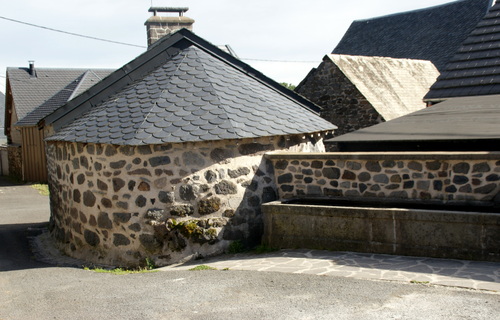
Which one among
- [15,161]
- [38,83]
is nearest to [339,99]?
[38,83]

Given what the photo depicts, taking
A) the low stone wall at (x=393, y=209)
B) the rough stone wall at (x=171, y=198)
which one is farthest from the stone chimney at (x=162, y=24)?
the low stone wall at (x=393, y=209)

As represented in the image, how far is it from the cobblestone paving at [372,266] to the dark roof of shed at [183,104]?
1.97m

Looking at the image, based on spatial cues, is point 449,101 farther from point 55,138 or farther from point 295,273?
point 55,138

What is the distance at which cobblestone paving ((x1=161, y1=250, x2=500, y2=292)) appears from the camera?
6195 millimetres

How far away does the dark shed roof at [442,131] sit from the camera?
8.73 meters

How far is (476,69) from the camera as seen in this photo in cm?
1223

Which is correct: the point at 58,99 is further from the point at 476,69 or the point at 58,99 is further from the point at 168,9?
the point at 476,69

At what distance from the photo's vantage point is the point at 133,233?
8750 mm

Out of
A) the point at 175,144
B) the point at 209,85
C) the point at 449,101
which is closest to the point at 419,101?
the point at 449,101

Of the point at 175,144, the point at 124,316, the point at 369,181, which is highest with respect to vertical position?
the point at 175,144

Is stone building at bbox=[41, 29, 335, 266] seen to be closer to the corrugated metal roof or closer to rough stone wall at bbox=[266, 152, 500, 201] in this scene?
rough stone wall at bbox=[266, 152, 500, 201]

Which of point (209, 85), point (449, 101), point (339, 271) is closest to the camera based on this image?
point (339, 271)

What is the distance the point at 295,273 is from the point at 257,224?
7.61 feet

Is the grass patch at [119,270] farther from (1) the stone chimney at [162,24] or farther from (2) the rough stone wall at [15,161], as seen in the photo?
(2) the rough stone wall at [15,161]
